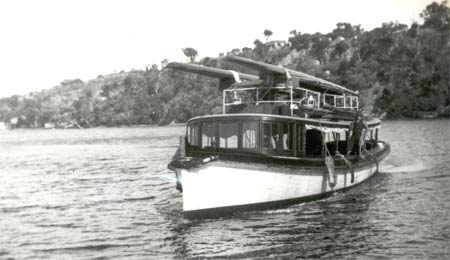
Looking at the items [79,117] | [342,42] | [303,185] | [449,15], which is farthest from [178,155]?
[79,117]

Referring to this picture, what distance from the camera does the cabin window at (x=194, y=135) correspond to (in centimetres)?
1912

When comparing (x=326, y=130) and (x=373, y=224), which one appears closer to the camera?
(x=373, y=224)

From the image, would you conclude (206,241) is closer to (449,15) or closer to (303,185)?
(303,185)

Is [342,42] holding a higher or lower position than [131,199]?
higher

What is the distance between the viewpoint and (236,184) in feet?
54.7

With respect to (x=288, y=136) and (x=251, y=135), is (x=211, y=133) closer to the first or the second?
(x=251, y=135)

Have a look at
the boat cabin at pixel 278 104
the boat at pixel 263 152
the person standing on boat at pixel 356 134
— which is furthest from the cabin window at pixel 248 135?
the person standing on boat at pixel 356 134

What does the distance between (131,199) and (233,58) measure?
8.52 meters

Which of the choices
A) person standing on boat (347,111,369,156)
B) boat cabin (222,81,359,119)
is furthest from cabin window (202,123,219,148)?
person standing on boat (347,111,369,156)

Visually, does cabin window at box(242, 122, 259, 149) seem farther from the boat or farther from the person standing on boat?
the person standing on boat

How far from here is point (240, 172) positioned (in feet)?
54.4

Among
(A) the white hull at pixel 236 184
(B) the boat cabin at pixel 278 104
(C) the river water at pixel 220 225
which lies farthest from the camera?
(B) the boat cabin at pixel 278 104

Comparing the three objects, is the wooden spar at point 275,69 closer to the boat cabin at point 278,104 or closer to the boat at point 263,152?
the boat at point 263,152

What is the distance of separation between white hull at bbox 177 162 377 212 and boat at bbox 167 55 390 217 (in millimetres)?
32
